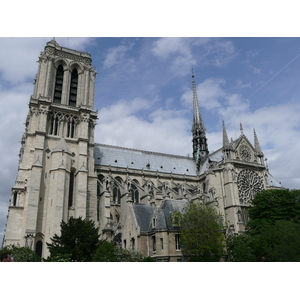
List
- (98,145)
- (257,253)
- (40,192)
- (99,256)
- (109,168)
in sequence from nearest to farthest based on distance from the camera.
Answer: (99,256), (257,253), (40,192), (109,168), (98,145)

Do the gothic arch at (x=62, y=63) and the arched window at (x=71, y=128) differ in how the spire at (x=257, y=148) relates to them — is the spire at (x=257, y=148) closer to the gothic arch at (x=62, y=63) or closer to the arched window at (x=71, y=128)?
the arched window at (x=71, y=128)

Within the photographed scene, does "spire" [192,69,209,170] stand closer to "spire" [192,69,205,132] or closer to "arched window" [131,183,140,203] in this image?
"spire" [192,69,205,132]

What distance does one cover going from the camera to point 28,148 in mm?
41844

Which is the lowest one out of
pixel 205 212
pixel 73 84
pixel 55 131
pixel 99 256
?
pixel 99 256

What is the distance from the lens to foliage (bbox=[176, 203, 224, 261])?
2717 centimetres

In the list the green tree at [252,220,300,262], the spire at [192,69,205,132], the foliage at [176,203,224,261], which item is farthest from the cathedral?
the spire at [192,69,205,132]

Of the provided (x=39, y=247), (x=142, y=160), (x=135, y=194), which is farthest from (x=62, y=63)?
(x=39, y=247)

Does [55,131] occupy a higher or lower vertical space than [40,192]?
higher

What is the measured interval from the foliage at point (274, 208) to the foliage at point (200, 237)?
11.9 m

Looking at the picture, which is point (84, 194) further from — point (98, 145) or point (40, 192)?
point (98, 145)

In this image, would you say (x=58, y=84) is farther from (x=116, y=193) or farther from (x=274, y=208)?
(x=274, y=208)

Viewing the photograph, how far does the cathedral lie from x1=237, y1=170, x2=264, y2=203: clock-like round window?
0.19 m

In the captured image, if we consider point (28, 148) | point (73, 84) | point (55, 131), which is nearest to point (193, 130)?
point (73, 84)

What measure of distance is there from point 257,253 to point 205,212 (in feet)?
26.0
